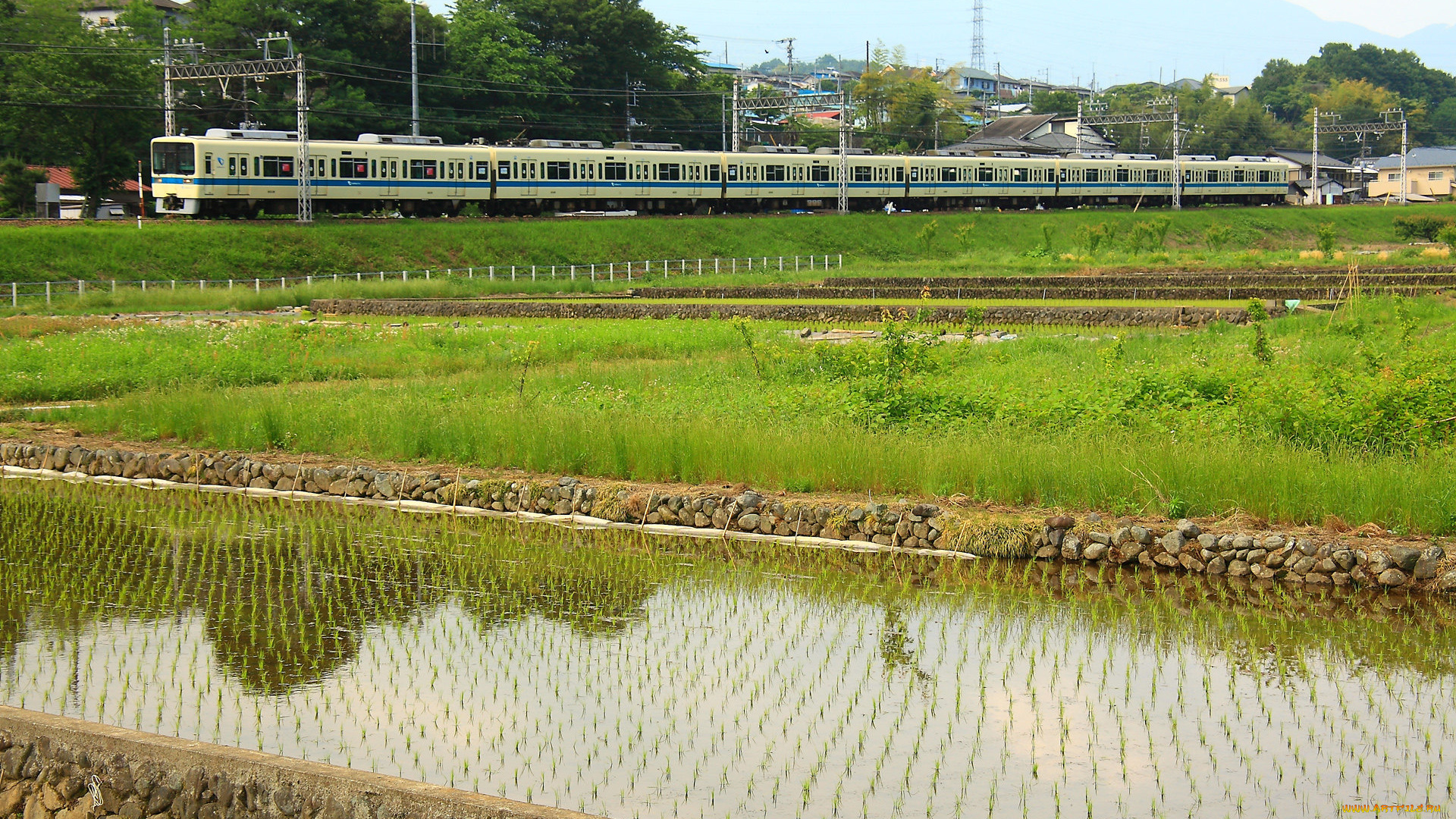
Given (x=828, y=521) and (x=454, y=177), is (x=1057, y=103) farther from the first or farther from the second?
(x=828, y=521)

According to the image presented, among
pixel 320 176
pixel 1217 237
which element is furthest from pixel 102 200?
pixel 1217 237

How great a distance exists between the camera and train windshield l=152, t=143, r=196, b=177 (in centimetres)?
3853

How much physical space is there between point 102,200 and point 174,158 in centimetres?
936

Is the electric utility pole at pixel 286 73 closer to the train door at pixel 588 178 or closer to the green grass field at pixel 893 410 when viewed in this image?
the train door at pixel 588 178

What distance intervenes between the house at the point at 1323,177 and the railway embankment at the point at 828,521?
78.4 metres

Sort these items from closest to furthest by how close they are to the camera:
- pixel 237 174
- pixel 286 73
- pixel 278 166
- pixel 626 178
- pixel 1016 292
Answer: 1. pixel 1016 292
2. pixel 286 73
3. pixel 237 174
4. pixel 278 166
5. pixel 626 178

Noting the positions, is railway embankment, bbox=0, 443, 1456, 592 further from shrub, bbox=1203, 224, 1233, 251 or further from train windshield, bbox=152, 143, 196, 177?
shrub, bbox=1203, 224, 1233, 251

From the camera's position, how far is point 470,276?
38688 mm

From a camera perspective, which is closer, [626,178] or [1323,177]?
[626,178]

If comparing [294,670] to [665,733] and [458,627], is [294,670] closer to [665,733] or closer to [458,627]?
[458,627]

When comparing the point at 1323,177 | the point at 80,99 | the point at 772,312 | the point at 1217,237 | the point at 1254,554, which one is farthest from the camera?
the point at 1323,177

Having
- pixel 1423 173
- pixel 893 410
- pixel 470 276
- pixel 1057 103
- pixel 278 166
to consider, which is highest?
pixel 1057 103

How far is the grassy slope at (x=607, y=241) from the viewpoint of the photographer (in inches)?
1407

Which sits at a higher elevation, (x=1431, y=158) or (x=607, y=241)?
(x=1431, y=158)
